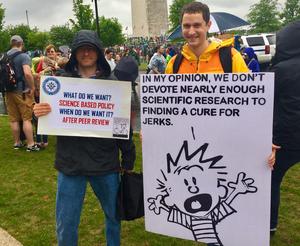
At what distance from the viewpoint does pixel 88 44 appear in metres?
2.83

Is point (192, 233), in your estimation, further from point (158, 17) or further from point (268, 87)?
point (158, 17)

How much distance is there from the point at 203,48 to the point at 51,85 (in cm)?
109

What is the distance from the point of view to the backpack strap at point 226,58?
2.77 meters

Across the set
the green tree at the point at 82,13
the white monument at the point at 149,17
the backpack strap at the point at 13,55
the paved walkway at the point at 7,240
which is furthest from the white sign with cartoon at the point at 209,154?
the white monument at the point at 149,17

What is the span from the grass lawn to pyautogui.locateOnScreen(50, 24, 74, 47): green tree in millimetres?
57555

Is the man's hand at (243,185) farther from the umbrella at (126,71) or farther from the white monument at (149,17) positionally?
the white monument at (149,17)

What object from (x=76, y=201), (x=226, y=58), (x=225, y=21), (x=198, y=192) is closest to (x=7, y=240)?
(x=76, y=201)

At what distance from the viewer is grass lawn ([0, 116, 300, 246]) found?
3.99 metres

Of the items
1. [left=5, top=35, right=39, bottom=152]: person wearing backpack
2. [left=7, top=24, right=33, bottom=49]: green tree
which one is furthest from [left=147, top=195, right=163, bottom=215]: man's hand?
[left=7, top=24, right=33, bottom=49]: green tree

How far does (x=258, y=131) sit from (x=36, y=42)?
6292cm

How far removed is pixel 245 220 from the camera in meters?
2.73

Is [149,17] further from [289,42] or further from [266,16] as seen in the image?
[289,42]

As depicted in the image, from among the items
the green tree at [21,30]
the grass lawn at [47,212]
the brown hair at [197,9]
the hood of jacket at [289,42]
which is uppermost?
the green tree at [21,30]

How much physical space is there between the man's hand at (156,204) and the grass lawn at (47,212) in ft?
3.42
